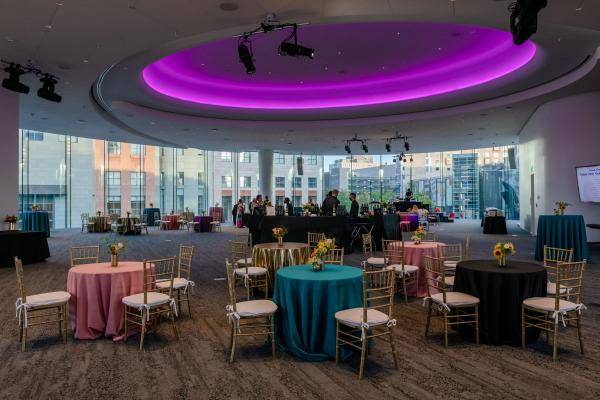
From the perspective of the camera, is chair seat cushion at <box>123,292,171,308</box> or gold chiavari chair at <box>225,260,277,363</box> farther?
chair seat cushion at <box>123,292,171,308</box>

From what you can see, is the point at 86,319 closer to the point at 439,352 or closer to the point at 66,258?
the point at 439,352

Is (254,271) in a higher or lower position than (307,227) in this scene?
lower

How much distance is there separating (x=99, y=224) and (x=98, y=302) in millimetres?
14924

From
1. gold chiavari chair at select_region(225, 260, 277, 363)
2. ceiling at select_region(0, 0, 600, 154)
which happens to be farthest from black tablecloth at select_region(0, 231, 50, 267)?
gold chiavari chair at select_region(225, 260, 277, 363)

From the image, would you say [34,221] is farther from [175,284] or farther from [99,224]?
[175,284]

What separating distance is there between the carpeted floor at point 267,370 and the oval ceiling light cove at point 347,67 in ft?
18.6

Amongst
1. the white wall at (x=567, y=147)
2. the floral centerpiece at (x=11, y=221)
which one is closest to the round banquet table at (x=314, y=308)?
the floral centerpiece at (x=11, y=221)

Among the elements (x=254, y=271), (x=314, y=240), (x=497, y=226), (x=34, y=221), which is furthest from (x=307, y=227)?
(x=34, y=221)

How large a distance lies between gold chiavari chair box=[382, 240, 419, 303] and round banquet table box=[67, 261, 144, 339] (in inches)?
135

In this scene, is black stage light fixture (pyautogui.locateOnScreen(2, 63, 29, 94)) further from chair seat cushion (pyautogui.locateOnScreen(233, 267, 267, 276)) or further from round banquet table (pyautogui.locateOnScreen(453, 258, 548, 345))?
round banquet table (pyautogui.locateOnScreen(453, 258, 548, 345))

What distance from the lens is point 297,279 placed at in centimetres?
395

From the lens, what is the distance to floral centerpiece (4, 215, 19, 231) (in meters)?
9.48

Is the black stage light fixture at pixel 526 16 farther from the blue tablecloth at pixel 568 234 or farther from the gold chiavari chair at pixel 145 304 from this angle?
the blue tablecloth at pixel 568 234

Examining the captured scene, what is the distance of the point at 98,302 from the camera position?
4.45 meters
